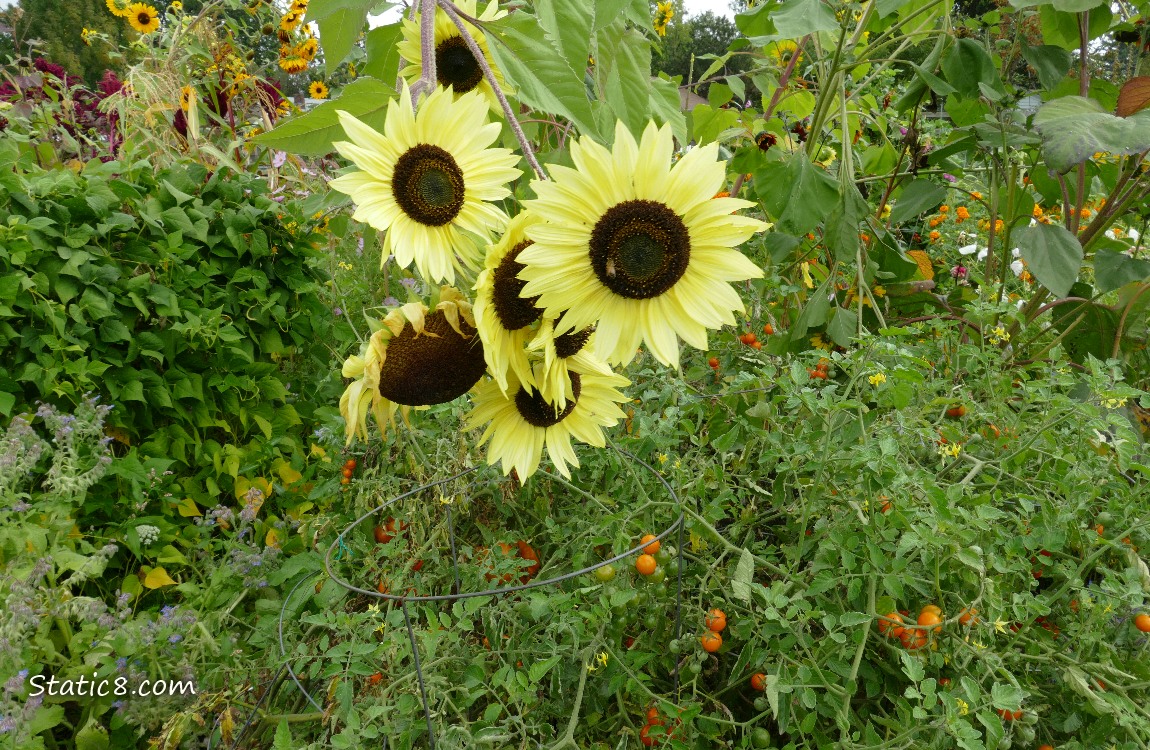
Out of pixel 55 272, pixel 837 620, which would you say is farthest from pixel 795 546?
pixel 55 272

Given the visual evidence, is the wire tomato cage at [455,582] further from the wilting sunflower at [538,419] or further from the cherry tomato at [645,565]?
the wilting sunflower at [538,419]

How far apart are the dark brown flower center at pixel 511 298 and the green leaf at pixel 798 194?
0.98 metres

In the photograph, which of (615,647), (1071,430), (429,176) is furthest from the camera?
(1071,430)

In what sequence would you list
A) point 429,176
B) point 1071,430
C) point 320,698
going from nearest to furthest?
point 429,176 < point 1071,430 < point 320,698

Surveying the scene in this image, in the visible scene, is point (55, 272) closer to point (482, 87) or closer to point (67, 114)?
point (482, 87)

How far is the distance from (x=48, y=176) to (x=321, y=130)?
179cm

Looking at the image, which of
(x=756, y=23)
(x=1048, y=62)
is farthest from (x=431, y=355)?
(x=1048, y=62)

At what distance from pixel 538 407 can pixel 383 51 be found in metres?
0.36

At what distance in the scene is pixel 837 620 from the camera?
0.98 metres

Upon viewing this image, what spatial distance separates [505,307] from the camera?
18.3 inches

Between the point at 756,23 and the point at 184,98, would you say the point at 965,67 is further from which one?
the point at 184,98

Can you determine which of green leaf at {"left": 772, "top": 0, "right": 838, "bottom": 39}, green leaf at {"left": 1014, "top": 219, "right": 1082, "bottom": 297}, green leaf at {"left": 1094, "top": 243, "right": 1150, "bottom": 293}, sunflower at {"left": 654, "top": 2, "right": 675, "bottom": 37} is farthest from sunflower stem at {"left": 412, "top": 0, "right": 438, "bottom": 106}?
sunflower at {"left": 654, "top": 2, "right": 675, "bottom": 37}

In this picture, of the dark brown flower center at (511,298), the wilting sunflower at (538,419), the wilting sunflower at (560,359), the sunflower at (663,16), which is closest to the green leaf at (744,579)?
the wilting sunflower at (538,419)

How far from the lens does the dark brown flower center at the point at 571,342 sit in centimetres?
50
